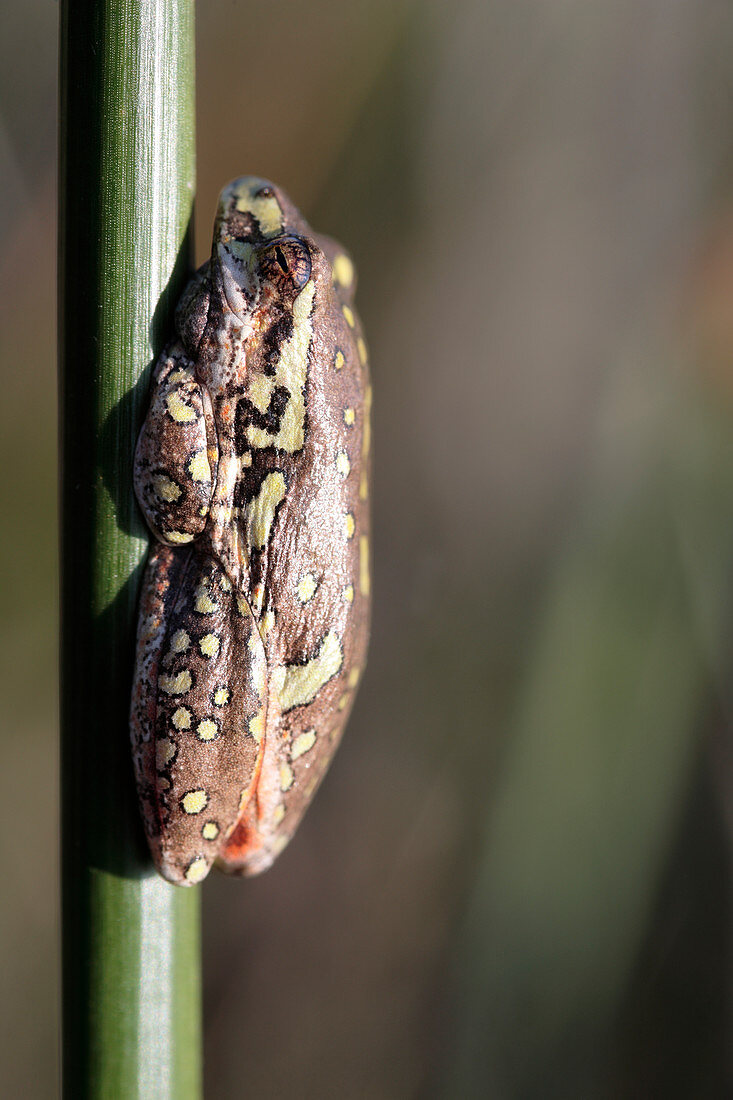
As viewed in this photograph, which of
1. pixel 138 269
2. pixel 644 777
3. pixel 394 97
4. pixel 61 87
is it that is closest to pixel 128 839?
pixel 138 269

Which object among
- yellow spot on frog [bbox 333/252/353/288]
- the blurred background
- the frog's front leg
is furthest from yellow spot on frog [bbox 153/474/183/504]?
the blurred background

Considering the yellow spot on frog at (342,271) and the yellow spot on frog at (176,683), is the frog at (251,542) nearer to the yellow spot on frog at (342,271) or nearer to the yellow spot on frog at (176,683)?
the yellow spot on frog at (176,683)

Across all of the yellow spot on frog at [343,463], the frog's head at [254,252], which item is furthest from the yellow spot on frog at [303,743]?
the frog's head at [254,252]

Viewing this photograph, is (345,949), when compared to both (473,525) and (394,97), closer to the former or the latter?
(473,525)

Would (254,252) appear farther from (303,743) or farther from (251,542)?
(303,743)

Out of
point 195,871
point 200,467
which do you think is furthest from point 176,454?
point 195,871

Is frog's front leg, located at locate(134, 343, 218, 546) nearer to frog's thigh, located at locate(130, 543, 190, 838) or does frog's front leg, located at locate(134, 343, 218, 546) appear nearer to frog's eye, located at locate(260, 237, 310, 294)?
frog's thigh, located at locate(130, 543, 190, 838)
